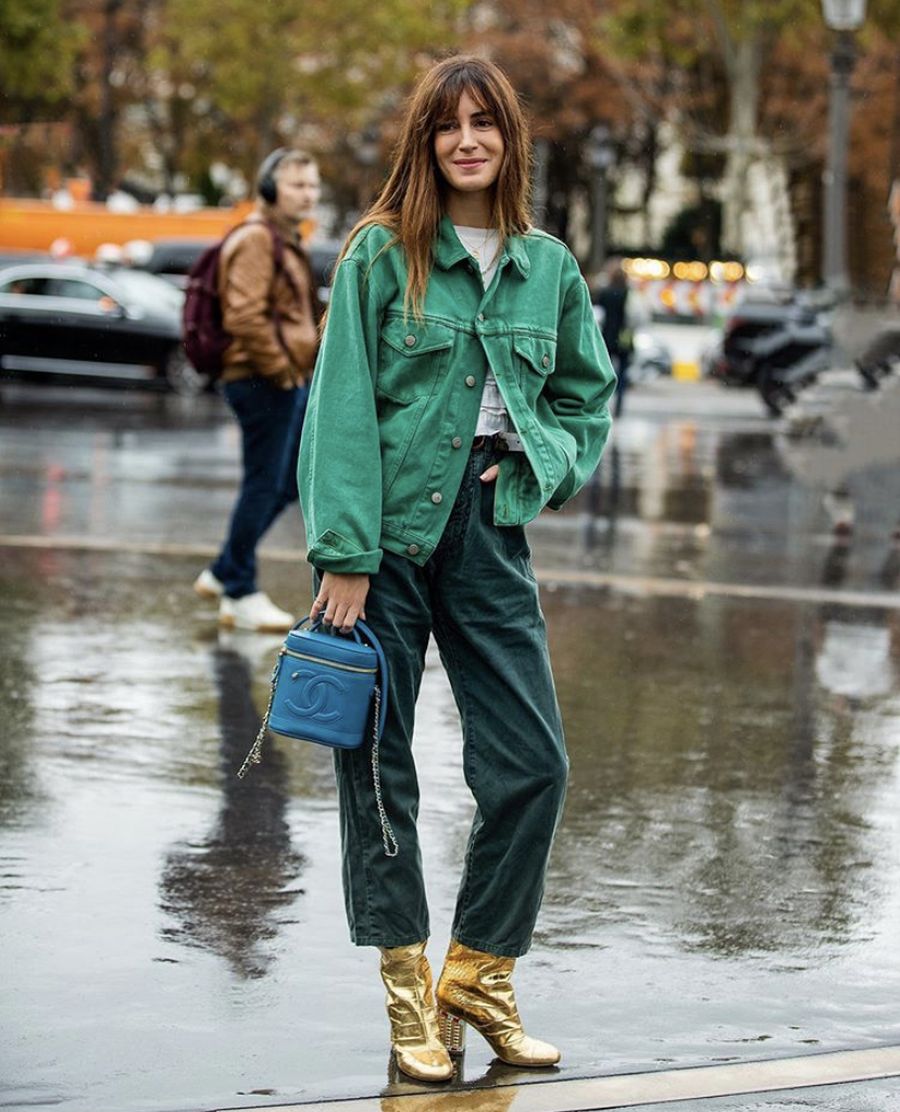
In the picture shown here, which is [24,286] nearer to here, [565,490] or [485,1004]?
[565,490]

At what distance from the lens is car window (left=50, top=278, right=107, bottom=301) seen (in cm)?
2641

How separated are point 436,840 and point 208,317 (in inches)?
138

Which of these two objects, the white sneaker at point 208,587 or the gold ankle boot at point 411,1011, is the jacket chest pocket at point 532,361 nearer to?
the gold ankle boot at point 411,1011

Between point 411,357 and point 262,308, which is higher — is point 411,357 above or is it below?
above

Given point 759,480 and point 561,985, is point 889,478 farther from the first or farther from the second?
point 561,985

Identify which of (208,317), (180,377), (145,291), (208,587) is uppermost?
(208,317)

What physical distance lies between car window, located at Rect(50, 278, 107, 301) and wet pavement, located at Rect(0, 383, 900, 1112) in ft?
49.9

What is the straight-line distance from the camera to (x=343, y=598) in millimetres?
4152

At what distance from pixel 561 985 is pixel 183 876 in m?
1.14

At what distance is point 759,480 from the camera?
57.4ft

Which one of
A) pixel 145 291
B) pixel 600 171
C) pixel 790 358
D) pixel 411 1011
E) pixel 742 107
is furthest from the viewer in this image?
pixel 742 107

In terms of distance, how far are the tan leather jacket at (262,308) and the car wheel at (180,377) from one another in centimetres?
1759

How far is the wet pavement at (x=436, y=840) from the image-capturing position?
14.3ft

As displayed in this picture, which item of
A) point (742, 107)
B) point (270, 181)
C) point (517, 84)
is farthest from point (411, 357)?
point (742, 107)
